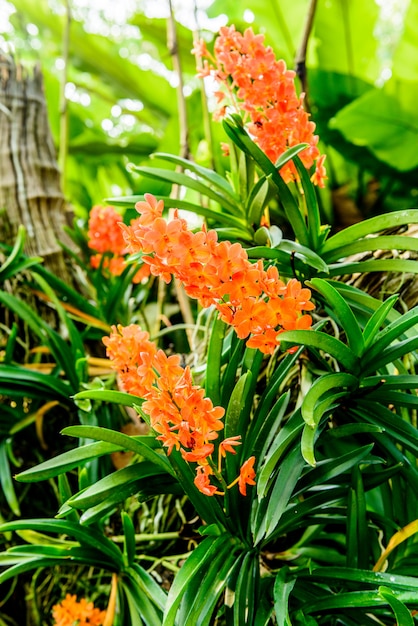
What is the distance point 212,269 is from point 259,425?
25cm

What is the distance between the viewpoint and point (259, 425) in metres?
0.68

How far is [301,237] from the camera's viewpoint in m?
0.75

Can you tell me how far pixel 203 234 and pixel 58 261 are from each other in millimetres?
874

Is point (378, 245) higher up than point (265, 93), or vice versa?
point (265, 93)

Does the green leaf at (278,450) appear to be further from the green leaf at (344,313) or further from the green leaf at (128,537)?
the green leaf at (128,537)

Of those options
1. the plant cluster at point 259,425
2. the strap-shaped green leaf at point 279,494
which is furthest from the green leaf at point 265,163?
the strap-shaped green leaf at point 279,494

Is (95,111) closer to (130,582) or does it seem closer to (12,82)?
(12,82)

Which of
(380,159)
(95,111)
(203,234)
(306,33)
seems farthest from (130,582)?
(95,111)

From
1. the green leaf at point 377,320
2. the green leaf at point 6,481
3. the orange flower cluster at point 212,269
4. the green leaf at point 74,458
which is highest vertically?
the orange flower cluster at point 212,269

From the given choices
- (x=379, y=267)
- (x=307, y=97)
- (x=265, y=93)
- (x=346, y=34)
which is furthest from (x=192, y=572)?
(x=346, y=34)

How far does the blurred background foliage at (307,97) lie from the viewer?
1419 millimetres

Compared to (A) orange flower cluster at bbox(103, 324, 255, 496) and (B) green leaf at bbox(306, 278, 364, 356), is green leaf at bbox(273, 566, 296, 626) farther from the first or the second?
(B) green leaf at bbox(306, 278, 364, 356)

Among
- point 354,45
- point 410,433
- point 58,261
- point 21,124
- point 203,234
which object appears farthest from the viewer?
point 354,45

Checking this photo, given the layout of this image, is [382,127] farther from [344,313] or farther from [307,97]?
[344,313]
